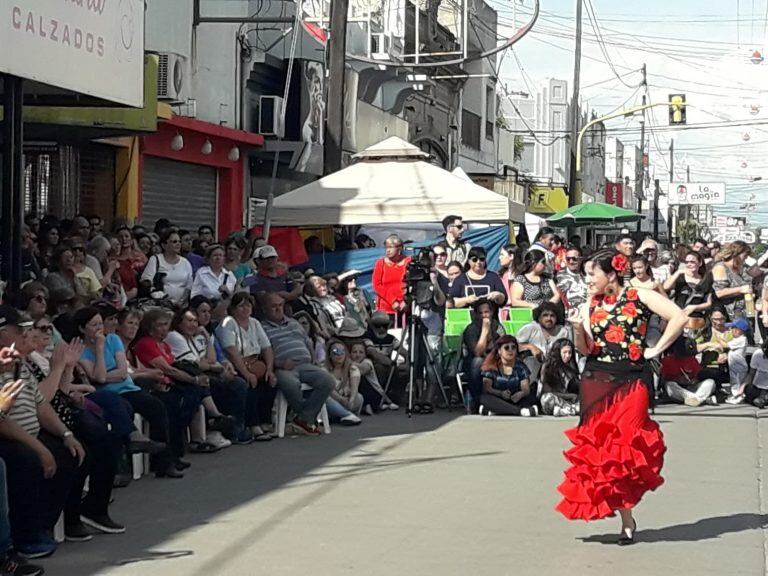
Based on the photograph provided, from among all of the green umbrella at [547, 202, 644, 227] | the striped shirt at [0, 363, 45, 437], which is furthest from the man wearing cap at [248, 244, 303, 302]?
the green umbrella at [547, 202, 644, 227]

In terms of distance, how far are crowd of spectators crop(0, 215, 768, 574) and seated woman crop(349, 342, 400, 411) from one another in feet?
0.07

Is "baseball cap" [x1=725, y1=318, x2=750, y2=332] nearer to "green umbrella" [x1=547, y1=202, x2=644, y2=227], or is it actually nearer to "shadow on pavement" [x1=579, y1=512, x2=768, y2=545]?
"shadow on pavement" [x1=579, y1=512, x2=768, y2=545]

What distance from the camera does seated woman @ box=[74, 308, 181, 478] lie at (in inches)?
376

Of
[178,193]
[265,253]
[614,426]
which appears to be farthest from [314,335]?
[178,193]

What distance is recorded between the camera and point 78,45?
406 inches

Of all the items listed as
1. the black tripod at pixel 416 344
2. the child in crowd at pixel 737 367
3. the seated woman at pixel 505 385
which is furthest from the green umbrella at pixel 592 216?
the seated woman at pixel 505 385

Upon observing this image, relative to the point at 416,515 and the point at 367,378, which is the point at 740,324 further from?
the point at 416,515

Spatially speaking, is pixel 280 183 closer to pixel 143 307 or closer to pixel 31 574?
pixel 143 307

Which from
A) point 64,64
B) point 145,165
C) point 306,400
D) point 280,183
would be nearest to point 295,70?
point 280,183

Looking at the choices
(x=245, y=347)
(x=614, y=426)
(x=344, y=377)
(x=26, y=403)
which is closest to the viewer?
(x=26, y=403)

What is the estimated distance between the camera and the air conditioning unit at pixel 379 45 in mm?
29766

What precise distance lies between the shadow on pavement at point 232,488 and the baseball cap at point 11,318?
135 cm

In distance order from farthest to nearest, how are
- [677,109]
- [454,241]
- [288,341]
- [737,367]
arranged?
[677,109], [454,241], [737,367], [288,341]

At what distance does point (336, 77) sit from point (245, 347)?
24.5 feet
